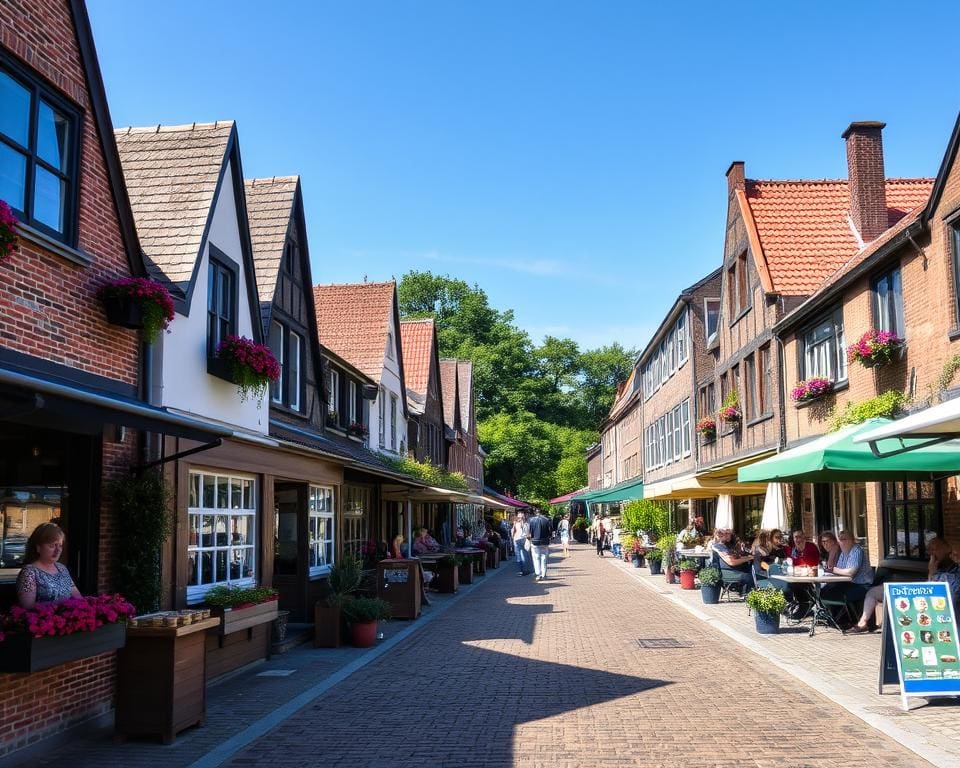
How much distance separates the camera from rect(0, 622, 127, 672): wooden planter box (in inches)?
254

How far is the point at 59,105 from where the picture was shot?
28.3 feet

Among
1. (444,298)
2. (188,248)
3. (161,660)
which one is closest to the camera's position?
(161,660)

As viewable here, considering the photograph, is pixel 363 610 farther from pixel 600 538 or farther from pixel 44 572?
pixel 600 538

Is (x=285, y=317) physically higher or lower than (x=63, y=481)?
higher

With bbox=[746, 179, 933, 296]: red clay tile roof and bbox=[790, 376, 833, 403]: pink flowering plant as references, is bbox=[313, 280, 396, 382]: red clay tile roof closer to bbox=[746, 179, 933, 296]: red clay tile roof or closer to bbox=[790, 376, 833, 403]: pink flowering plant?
bbox=[746, 179, 933, 296]: red clay tile roof

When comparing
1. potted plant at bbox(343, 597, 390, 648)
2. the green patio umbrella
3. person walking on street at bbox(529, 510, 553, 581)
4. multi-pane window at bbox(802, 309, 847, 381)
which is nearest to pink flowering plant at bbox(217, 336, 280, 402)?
potted plant at bbox(343, 597, 390, 648)

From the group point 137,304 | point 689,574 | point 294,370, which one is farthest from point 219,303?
point 689,574

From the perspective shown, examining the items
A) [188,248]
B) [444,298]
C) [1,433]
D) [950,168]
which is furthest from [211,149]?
[444,298]

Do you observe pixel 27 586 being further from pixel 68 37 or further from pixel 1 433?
pixel 68 37

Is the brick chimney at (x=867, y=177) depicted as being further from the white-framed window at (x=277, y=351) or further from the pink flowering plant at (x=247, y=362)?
the pink flowering plant at (x=247, y=362)

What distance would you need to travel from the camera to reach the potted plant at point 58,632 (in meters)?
6.45

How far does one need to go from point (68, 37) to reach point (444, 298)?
2758 inches

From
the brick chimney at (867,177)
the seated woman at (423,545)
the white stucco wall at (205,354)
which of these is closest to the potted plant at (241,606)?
the white stucco wall at (205,354)

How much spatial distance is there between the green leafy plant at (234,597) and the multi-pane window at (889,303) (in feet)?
33.5
